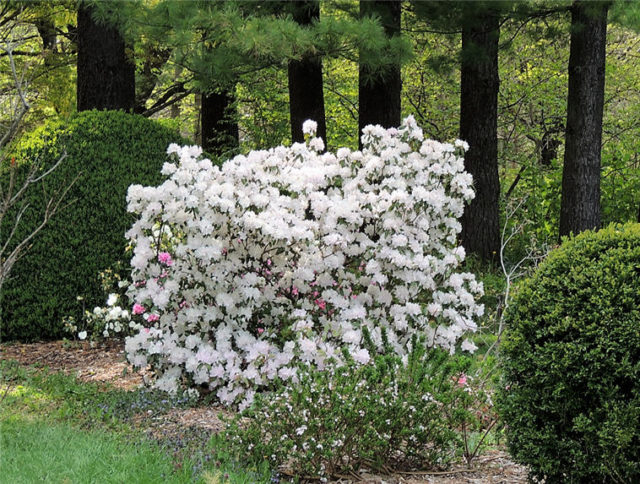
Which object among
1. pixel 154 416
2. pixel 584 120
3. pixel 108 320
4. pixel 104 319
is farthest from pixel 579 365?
pixel 584 120

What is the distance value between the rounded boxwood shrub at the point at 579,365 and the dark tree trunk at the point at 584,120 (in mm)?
5933

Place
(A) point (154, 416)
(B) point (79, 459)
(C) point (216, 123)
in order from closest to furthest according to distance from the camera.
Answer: (B) point (79, 459) → (A) point (154, 416) → (C) point (216, 123)

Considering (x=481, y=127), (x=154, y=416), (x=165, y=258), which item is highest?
(x=481, y=127)

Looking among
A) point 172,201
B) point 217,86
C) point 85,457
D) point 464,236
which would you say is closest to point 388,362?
point 85,457

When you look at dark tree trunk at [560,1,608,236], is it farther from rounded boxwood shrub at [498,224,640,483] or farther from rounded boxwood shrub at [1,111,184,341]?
rounded boxwood shrub at [498,224,640,483]

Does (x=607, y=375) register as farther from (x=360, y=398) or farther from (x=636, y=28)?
(x=636, y=28)

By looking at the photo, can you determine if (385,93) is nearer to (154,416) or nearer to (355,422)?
(154,416)

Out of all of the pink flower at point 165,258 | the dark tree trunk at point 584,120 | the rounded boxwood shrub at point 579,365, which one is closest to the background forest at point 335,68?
the dark tree trunk at point 584,120

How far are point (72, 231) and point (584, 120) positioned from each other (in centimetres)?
608

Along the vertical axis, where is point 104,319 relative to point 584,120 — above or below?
below

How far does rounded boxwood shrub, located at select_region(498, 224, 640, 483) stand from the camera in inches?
122

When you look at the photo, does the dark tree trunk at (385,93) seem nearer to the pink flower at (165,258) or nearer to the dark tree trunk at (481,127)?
the dark tree trunk at (481,127)

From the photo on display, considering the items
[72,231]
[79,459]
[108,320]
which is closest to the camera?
[79,459]

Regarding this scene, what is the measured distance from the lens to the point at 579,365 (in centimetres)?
316
